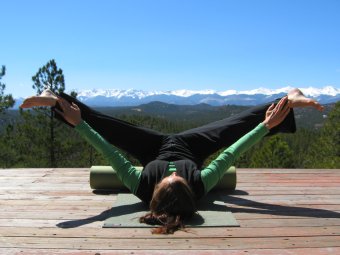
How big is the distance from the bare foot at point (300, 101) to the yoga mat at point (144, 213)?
102 cm

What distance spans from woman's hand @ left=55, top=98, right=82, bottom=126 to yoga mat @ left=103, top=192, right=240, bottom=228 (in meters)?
0.75

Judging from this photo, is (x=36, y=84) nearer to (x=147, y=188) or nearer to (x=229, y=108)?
(x=147, y=188)

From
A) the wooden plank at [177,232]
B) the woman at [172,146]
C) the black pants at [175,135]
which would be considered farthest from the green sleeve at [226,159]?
the wooden plank at [177,232]

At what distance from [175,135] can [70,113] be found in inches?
35.7

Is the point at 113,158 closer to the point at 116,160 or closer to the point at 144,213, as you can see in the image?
the point at 116,160

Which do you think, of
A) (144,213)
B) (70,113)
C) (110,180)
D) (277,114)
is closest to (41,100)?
(70,113)

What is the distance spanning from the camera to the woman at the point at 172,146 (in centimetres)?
257

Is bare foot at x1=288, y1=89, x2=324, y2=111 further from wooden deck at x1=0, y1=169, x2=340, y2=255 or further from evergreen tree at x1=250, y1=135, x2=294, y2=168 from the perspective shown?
evergreen tree at x1=250, y1=135, x2=294, y2=168

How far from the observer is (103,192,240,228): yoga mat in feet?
8.54

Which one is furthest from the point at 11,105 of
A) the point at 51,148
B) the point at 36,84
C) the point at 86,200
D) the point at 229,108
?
the point at 229,108

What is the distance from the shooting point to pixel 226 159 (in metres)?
2.97

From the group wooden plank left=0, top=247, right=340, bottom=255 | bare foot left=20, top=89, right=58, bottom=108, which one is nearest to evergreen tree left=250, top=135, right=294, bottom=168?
bare foot left=20, top=89, right=58, bottom=108

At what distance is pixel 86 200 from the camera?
3346 mm

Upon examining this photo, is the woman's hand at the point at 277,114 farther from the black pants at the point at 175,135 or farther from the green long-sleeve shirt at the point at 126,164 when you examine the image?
the green long-sleeve shirt at the point at 126,164
